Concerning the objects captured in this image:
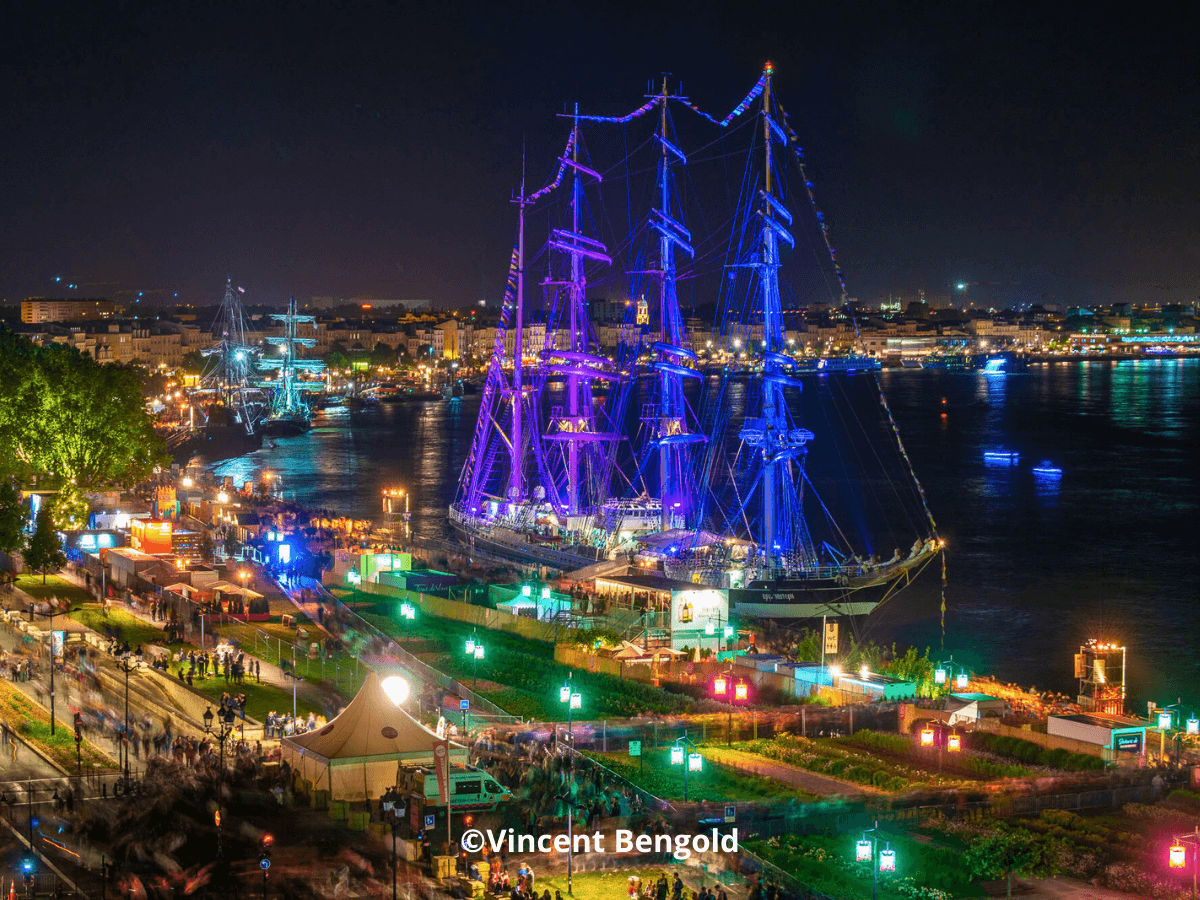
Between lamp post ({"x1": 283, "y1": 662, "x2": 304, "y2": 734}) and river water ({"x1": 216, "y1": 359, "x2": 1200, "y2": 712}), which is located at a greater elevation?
lamp post ({"x1": 283, "y1": 662, "x2": 304, "y2": 734})

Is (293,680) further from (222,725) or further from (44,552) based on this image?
(44,552)

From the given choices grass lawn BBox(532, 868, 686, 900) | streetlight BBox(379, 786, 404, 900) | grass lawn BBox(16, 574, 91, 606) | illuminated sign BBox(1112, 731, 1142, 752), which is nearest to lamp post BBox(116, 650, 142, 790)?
streetlight BBox(379, 786, 404, 900)

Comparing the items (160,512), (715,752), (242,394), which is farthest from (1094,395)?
(715,752)

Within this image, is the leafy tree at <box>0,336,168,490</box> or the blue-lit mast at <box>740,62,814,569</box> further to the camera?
the leafy tree at <box>0,336,168,490</box>

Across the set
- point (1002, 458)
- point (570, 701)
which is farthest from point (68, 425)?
point (1002, 458)

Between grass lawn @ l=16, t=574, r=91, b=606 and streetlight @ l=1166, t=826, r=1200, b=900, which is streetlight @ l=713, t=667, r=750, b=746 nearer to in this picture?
streetlight @ l=1166, t=826, r=1200, b=900

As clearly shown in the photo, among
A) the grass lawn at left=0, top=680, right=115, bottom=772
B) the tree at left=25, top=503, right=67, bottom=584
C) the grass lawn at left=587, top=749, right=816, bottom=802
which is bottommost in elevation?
the grass lawn at left=587, top=749, right=816, bottom=802

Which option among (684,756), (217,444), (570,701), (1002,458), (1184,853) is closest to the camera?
(1184,853)
